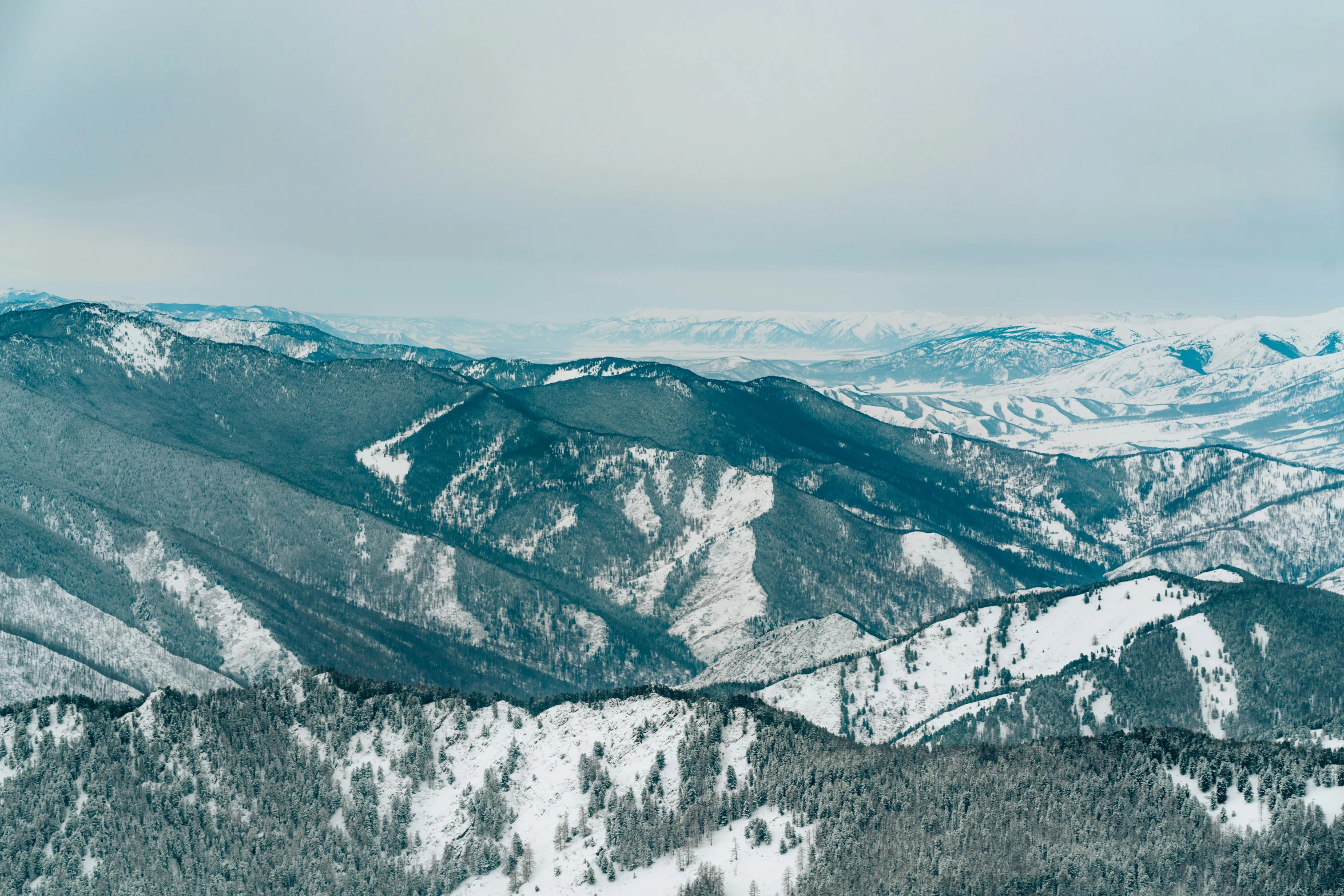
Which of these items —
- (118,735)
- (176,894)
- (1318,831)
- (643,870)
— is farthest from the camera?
(118,735)

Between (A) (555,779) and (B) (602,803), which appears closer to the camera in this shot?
(B) (602,803)

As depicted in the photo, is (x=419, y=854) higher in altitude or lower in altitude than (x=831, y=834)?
lower

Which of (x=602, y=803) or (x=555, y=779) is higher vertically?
(x=555, y=779)

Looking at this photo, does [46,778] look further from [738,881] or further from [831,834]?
[831,834]

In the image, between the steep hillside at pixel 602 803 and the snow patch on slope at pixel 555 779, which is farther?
the snow patch on slope at pixel 555 779

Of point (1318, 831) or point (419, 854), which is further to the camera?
point (419, 854)

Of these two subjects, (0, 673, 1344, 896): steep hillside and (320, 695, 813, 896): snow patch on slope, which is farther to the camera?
(320, 695, 813, 896): snow patch on slope

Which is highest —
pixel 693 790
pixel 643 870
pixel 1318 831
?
pixel 1318 831

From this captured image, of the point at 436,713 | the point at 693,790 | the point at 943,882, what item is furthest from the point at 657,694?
the point at 943,882
